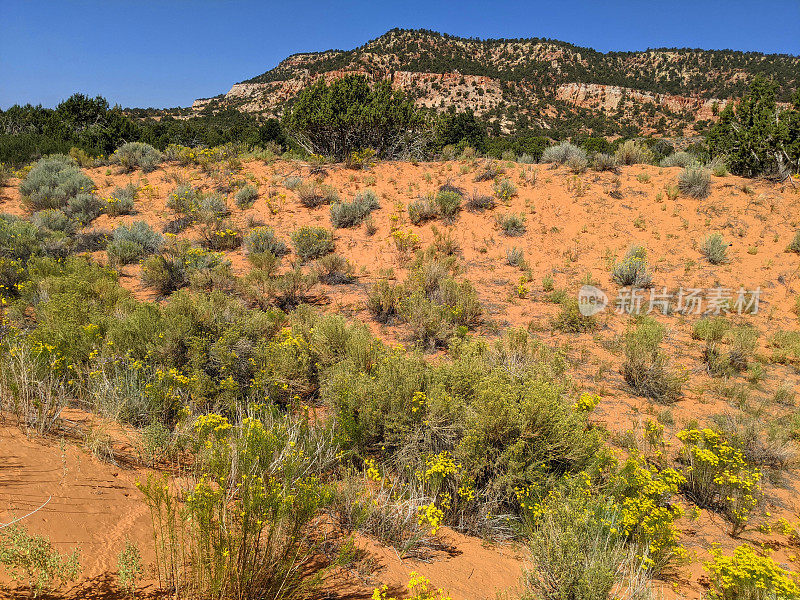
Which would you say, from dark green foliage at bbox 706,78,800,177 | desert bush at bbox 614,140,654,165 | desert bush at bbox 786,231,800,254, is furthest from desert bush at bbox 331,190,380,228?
dark green foliage at bbox 706,78,800,177

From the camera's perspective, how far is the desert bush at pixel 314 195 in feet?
40.5

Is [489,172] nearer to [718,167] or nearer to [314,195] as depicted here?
[314,195]

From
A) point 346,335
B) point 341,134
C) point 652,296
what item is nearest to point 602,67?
point 341,134

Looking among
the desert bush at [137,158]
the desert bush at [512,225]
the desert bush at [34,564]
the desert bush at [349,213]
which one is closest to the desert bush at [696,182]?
the desert bush at [512,225]

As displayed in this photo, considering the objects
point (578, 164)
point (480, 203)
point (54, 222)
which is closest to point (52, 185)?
point (54, 222)

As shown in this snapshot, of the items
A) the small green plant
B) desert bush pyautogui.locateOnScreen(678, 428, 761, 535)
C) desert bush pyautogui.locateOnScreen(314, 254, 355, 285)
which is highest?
desert bush pyautogui.locateOnScreen(314, 254, 355, 285)

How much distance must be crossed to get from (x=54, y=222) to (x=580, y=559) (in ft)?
44.2

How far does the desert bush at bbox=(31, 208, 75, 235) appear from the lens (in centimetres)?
1042

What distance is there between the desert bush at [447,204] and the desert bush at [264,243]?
453 centimetres

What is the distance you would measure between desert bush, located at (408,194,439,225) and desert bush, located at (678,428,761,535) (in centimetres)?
863

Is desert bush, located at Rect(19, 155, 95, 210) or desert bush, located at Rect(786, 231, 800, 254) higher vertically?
desert bush, located at Rect(19, 155, 95, 210)

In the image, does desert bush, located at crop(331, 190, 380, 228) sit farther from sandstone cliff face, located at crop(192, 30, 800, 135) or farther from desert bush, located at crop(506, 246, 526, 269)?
sandstone cliff face, located at crop(192, 30, 800, 135)

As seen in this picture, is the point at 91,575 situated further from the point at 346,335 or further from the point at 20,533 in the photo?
the point at 346,335

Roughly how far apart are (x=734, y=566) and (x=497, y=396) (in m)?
1.86
